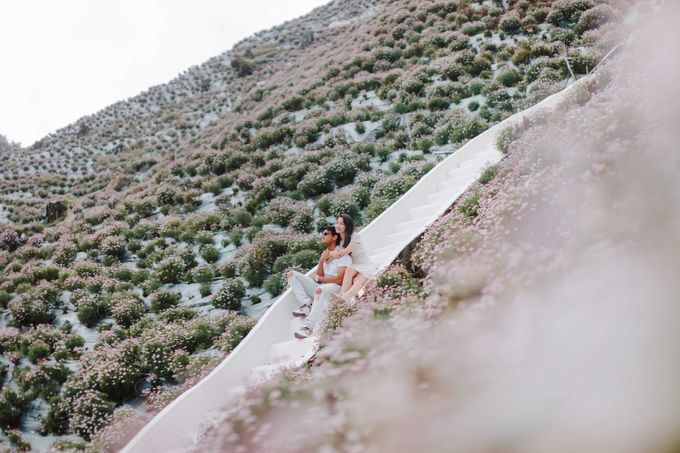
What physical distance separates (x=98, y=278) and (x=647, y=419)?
40.2ft

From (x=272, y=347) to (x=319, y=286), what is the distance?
1.06m

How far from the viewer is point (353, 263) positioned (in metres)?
7.73

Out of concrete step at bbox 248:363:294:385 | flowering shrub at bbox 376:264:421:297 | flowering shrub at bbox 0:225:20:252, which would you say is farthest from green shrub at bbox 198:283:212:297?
flowering shrub at bbox 0:225:20:252

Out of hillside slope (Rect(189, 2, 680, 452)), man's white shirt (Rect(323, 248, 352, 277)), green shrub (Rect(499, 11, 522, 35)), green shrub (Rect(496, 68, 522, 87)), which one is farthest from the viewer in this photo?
green shrub (Rect(499, 11, 522, 35))

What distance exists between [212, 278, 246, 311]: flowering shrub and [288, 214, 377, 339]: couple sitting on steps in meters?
2.67

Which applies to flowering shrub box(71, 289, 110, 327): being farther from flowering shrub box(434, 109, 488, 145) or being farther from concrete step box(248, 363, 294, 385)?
flowering shrub box(434, 109, 488, 145)

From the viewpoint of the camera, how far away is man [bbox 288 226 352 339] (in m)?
7.34

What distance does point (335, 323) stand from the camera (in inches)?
247

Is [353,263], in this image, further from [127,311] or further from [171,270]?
[171,270]

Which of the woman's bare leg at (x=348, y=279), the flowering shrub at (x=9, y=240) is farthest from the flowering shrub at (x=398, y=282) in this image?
the flowering shrub at (x=9, y=240)

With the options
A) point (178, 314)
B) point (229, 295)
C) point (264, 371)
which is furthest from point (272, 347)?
point (178, 314)

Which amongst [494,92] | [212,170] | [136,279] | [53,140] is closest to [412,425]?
[136,279]

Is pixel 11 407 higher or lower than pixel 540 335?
lower

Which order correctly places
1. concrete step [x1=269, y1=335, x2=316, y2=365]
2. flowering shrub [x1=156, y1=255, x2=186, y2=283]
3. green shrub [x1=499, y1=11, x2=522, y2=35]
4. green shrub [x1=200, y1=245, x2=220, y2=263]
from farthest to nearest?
1. green shrub [x1=499, y1=11, x2=522, y2=35]
2. green shrub [x1=200, y1=245, x2=220, y2=263]
3. flowering shrub [x1=156, y1=255, x2=186, y2=283]
4. concrete step [x1=269, y1=335, x2=316, y2=365]
